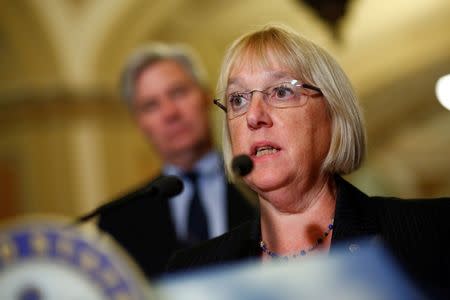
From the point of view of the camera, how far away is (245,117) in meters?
1.70

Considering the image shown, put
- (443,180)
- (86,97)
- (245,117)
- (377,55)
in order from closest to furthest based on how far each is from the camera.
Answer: (245,117)
(86,97)
(377,55)
(443,180)

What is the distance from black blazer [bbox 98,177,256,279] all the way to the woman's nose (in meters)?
1.04

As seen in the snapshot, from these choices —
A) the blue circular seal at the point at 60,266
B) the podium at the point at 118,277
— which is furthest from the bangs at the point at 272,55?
the blue circular seal at the point at 60,266

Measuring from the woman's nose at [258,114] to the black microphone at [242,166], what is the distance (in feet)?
0.51

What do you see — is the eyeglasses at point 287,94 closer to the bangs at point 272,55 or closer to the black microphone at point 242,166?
the bangs at point 272,55

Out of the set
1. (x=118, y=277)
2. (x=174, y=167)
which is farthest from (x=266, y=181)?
(x=174, y=167)

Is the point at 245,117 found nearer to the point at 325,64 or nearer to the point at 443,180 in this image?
the point at 325,64

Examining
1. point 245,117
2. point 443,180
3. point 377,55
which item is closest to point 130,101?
point 245,117

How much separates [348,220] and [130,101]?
1.77m

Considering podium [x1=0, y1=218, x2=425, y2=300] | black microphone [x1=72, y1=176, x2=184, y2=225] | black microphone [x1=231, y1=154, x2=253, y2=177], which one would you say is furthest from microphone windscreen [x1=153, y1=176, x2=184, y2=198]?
podium [x1=0, y1=218, x2=425, y2=300]

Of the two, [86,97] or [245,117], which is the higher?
[245,117]

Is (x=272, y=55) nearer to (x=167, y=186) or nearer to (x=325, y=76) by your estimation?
(x=325, y=76)

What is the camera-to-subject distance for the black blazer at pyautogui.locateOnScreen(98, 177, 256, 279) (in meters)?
2.69

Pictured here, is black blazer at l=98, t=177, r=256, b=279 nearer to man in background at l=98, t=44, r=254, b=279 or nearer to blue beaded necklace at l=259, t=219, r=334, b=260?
man in background at l=98, t=44, r=254, b=279
